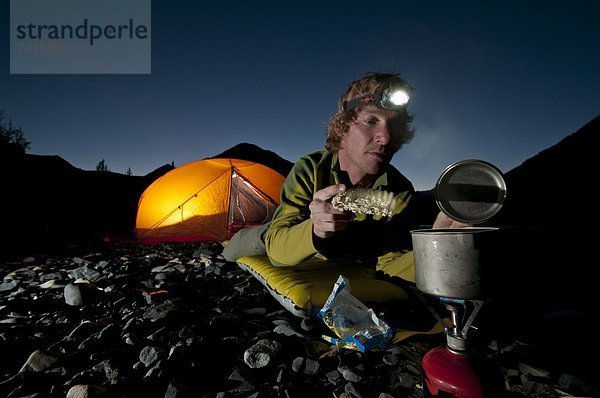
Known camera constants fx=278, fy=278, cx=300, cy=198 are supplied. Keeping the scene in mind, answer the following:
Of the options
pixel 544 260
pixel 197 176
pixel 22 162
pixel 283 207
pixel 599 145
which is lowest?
pixel 544 260

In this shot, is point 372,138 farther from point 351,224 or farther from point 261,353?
point 261,353

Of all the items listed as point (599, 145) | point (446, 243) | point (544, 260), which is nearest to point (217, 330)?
point (446, 243)

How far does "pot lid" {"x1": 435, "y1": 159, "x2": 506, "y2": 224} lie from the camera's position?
1.75 m

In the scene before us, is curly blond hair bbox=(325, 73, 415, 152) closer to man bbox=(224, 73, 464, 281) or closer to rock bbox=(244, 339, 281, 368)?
man bbox=(224, 73, 464, 281)

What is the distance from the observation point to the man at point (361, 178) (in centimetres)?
303

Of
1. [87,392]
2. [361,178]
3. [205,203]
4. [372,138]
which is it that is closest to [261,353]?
[87,392]

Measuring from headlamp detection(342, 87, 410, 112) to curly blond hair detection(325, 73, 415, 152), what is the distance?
0.07m

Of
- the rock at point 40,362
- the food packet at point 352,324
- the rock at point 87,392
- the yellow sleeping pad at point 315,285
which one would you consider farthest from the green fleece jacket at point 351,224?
the rock at point 40,362

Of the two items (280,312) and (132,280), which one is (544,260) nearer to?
(280,312)

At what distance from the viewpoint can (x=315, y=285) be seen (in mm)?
2695

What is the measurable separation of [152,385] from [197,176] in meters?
7.93

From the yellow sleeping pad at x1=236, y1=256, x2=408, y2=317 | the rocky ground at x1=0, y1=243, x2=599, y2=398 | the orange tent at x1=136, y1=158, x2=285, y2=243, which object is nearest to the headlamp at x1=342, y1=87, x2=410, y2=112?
the yellow sleeping pad at x1=236, y1=256, x2=408, y2=317

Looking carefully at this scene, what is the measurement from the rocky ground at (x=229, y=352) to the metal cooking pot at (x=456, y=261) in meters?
0.38

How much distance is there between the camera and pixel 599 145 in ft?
148
